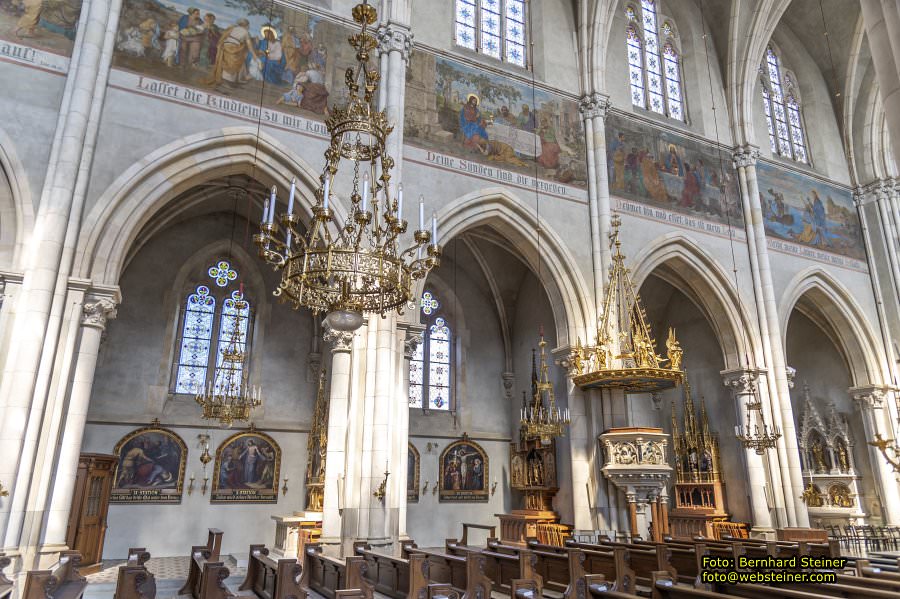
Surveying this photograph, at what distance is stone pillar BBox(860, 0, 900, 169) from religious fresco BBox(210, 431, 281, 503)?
44.9 ft

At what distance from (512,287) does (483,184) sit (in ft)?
20.5

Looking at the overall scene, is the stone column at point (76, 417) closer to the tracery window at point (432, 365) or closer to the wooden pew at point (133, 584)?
the wooden pew at point (133, 584)

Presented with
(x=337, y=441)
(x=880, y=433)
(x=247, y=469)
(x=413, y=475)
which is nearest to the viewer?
(x=337, y=441)

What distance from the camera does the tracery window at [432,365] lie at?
17.8 metres

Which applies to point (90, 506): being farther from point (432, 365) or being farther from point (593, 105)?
point (593, 105)

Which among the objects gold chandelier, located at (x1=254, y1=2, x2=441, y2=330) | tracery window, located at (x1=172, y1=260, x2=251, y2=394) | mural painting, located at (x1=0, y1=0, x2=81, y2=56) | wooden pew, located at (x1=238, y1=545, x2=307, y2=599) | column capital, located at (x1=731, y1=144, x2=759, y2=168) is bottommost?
wooden pew, located at (x1=238, y1=545, x2=307, y2=599)

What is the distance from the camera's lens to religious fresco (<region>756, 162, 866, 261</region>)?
1769 cm

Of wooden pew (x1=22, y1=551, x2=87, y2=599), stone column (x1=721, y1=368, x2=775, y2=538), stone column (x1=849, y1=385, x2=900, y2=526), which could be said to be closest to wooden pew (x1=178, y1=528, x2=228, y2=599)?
wooden pew (x1=22, y1=551, x2=87, y2=599)

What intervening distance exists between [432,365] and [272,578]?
37.9ft

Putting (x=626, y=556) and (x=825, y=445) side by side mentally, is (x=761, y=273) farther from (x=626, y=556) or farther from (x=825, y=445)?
(x=626, y=556)

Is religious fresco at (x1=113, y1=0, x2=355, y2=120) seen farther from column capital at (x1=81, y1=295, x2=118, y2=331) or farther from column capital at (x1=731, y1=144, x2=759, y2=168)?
column capital at (x1=731, y1=144, x2=759, y2=168)

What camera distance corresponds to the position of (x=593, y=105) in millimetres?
15312

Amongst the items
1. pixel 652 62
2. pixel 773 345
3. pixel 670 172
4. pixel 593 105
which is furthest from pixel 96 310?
pixel 652 62

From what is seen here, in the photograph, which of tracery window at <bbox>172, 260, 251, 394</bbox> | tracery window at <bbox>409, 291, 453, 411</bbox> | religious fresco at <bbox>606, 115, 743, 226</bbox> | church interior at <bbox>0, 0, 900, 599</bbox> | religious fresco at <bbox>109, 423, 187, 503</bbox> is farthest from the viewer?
tracery window at <bbox>409, 291, 453, 411</bbox>
